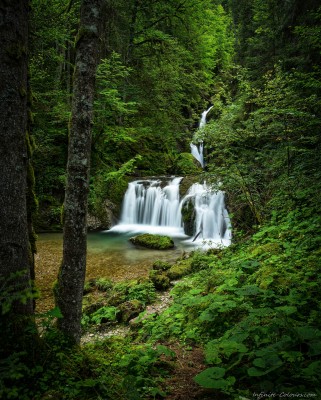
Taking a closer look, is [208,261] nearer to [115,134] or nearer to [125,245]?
[125,245]

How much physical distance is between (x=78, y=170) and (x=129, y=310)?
11.4 feet

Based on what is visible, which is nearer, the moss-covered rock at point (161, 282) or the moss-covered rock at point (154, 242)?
the moss-covered rock at point (161, 282)

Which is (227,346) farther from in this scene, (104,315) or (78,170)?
(104,315)

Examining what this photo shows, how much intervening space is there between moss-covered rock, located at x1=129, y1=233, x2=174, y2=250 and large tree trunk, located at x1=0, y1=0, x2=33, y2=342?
29.9ft

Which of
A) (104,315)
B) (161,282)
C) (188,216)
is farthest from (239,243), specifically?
(188,216)

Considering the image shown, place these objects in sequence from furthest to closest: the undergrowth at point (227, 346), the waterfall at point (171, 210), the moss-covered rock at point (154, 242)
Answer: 1. the waterfall at point (171, 210)
2. the moss-covered rock at point (154, 242)
3. the undergrowth at point (227, 346)

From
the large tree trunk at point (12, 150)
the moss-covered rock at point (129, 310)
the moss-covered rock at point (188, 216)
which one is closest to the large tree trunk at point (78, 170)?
the large tree trunk at point (12, 150)

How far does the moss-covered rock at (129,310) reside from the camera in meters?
5.34

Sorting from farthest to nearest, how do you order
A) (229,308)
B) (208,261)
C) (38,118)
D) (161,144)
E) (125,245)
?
(161,144) → (38,118) → (125,245) → (208,261) → (229,308)

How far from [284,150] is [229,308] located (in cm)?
505

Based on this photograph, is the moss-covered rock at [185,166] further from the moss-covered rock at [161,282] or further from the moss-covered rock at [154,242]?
the moss-covered rock at [161,282]

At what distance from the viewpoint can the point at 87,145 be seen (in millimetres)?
3188

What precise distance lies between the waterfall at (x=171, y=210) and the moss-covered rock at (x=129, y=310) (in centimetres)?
699

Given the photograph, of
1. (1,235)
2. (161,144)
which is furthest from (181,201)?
(1,235)
